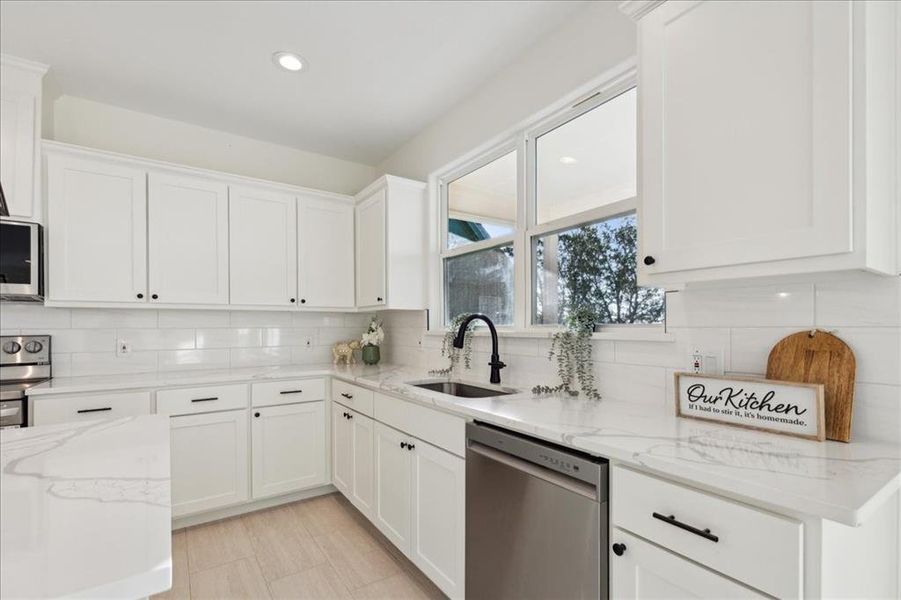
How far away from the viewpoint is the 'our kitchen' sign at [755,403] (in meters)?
1.20

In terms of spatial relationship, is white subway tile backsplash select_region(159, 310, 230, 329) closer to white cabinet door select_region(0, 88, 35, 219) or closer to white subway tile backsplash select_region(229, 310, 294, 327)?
white subway tile backsplash select_region(229, 310, 294, 327)

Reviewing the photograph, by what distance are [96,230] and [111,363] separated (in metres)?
0.86

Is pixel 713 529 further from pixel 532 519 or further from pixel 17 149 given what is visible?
pixel 17 149

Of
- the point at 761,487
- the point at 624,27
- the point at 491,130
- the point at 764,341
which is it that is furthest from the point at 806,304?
the point at 491,130

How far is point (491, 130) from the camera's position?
103 inches

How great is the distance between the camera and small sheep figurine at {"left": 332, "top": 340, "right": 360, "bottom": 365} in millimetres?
3529

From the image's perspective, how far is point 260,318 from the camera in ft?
11.1

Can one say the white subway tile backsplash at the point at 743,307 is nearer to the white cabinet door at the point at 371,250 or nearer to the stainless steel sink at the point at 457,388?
the stainless steel sink at the point at 457,388

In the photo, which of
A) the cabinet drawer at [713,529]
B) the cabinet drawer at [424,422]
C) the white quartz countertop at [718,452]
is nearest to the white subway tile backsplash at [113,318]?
the cabinet drawer at [424,422]

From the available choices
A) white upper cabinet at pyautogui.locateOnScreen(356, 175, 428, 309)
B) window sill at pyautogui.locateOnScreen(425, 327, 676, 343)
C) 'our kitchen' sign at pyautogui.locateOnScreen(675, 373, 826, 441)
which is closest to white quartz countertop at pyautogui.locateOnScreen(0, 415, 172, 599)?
'our kitchen' sign at pyautogui.locateOnScreen(675, 373, 826, 441)

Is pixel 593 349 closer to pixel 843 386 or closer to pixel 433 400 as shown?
pixel 433 400

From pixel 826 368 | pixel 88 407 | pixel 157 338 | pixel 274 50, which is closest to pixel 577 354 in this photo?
pixel 826 368

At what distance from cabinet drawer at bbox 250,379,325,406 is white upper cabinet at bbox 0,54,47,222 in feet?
4.99

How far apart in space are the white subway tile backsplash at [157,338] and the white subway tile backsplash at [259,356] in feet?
0.99
